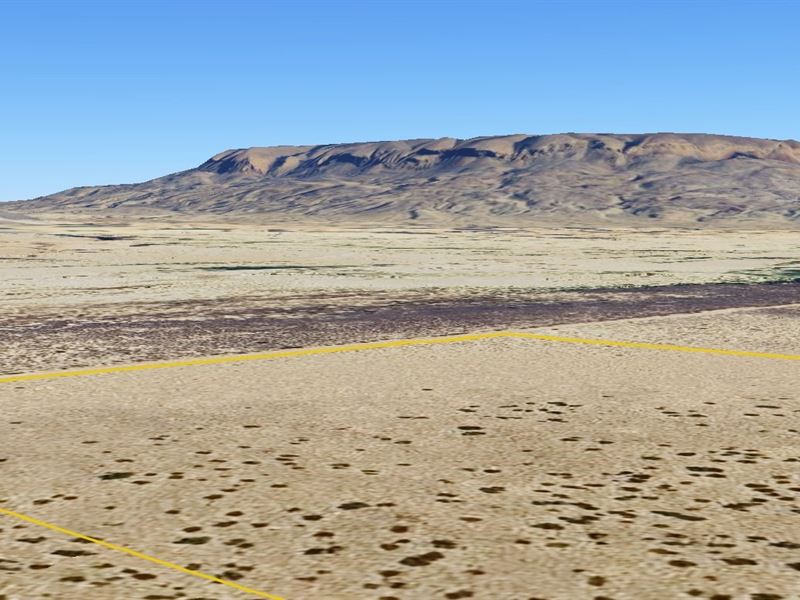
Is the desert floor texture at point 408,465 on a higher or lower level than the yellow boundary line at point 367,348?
lower

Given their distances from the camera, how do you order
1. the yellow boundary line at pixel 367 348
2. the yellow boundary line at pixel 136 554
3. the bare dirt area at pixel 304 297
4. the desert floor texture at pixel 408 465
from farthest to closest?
the bare dirt area at pixel 304 297, the yellow boundary line at pixel 367 348, the desert floor texture at pixel 408 465, the yellow boundary line at pixel 136 554

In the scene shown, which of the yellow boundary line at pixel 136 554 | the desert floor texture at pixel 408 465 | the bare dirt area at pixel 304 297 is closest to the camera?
the yellow boundary line at pixel 136 554

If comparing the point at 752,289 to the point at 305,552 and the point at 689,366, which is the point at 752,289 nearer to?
the point at 689,366

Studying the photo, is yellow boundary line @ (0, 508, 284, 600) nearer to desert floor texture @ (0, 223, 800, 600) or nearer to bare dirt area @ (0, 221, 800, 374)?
desert floor texture @ (0, 223, 800, 600)

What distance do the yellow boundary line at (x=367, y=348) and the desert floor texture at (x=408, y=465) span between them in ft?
1.27

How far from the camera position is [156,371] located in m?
12.3

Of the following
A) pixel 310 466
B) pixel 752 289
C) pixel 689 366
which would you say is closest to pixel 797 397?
pixel 689 366

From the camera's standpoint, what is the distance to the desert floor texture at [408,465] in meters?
5.18

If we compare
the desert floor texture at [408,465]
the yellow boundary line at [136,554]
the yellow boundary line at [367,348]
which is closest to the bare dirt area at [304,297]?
the desert floor texture at [408,465]

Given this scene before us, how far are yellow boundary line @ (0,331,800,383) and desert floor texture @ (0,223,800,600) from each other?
1.27 ft

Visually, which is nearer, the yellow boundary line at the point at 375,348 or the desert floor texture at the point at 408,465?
the desert floor texture at the point at 408,465

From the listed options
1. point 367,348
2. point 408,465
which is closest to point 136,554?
point 408,465

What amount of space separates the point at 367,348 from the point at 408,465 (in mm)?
7147

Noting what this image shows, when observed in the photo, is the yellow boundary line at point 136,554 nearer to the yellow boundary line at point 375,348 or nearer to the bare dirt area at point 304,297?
the yellow boundary line at point 375,348
